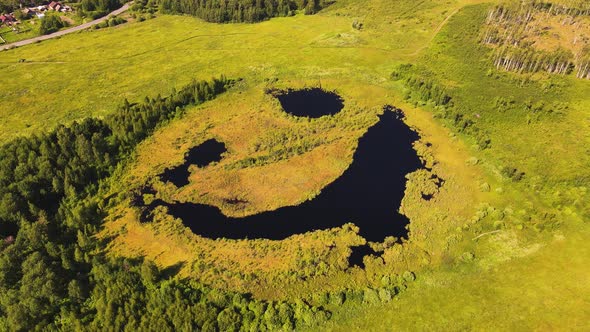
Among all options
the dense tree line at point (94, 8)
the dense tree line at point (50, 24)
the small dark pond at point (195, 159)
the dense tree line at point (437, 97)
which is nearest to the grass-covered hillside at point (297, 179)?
the dense tree line at point (437, 97)

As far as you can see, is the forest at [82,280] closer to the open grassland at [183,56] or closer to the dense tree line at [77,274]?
the dense tree line at [77,274]

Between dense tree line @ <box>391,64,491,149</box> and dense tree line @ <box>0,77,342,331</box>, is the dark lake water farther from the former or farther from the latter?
dense tree line @ <box>391,64,491,149</box>

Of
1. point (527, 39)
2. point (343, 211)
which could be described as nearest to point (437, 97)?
point (343, 211)

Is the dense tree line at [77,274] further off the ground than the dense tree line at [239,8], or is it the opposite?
the dense tree line at [239,8]

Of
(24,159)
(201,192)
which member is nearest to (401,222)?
(201,192)

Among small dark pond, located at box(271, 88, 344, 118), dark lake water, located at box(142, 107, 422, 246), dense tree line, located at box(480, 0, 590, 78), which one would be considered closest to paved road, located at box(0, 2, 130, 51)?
small dark pond, located at box(271, 88, 344, 118)

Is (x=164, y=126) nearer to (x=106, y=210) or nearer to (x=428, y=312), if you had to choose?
(x=106, y=210)

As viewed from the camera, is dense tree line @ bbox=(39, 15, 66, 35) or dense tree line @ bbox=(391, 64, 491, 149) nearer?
dense tree line @ bbox=(391, 64, 491, 149)
